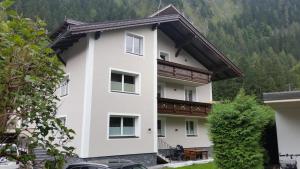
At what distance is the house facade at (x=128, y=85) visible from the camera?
16.3m

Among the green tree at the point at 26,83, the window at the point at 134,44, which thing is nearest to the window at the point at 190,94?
the window at the point at 134,44

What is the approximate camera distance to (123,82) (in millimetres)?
17922

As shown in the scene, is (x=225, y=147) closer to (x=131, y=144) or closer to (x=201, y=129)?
(x=131, y=144)

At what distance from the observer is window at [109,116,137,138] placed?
16.9 meters

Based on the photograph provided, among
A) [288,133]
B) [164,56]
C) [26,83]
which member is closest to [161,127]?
[164,56]

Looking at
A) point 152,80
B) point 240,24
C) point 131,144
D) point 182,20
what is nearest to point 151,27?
point 182,20

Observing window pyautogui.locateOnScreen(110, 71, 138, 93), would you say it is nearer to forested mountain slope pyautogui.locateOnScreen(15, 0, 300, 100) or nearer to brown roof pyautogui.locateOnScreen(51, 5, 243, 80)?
brown roof pyautogui.locateOnScreen(51, 5, 243, 80)

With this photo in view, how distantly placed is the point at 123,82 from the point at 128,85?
42 centimetres

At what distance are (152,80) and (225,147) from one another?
10.6m

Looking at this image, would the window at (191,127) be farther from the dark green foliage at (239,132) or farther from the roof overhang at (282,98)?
the roof overhang at (282,98)

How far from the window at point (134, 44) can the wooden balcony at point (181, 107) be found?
3518 mm

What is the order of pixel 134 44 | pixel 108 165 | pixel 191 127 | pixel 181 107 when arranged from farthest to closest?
1. pixel 191 127
2. pixel 181 107
3. pixel 134 44
4. pixel 108 165

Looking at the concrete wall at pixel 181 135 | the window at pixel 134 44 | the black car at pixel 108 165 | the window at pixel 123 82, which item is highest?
the window at pixel 134 44

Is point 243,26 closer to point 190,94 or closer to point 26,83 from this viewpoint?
point 190,94
